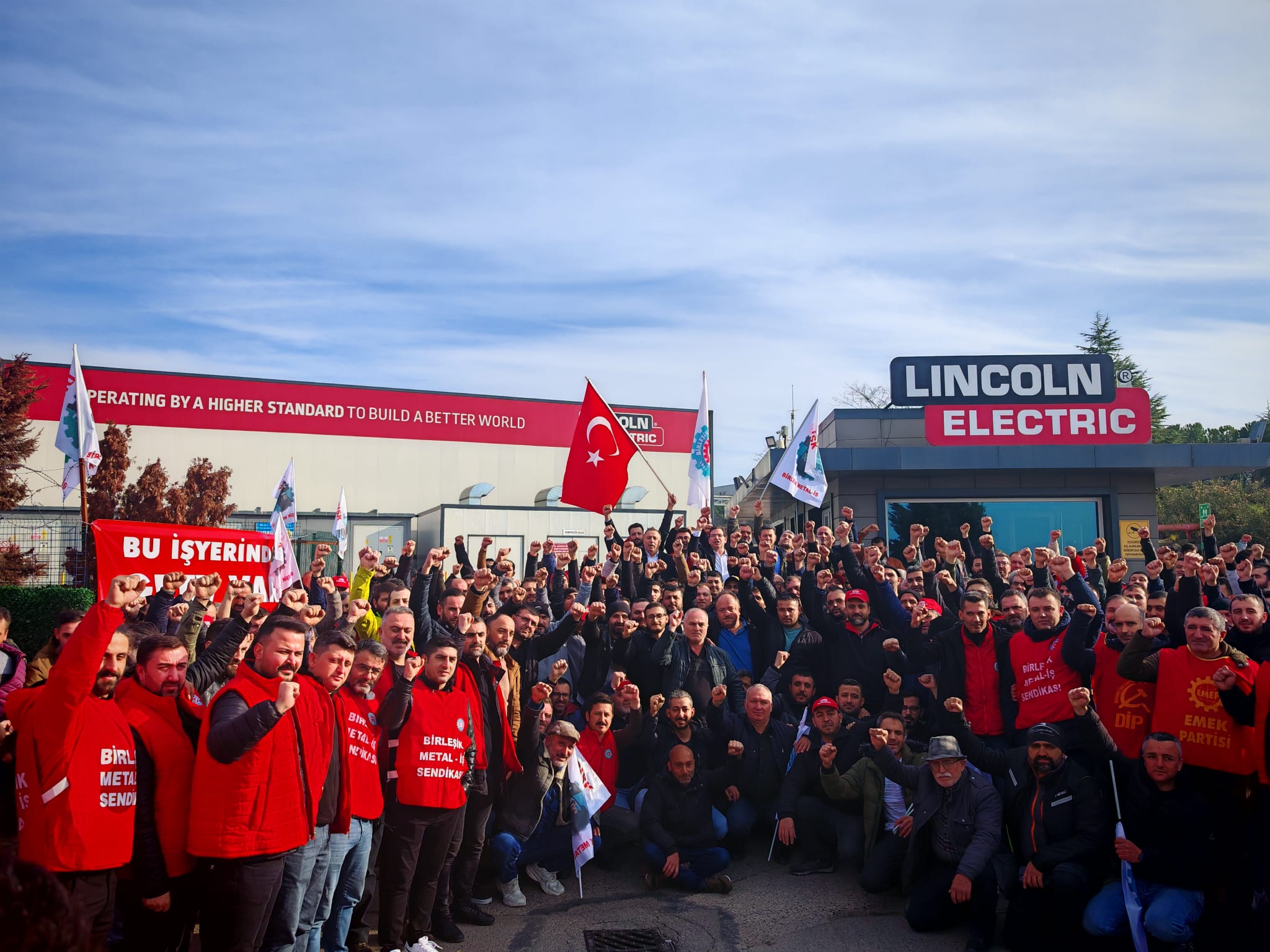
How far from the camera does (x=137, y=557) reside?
28.9 ft

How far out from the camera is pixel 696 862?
7160mm

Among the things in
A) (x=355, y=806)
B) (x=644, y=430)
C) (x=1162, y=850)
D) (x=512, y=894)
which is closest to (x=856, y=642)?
(x=1162, y=850)

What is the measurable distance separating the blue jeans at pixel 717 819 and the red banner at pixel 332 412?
2303 cm

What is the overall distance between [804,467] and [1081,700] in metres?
7.56

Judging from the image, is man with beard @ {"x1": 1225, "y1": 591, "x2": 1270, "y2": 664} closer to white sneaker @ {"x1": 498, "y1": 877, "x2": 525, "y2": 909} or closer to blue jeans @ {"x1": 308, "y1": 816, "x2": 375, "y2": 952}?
white sneaker @ {"x1": 498, "y1": 877, "x2": 525, "y2": 909}

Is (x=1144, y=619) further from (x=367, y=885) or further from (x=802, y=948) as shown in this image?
(x=367, y=885)

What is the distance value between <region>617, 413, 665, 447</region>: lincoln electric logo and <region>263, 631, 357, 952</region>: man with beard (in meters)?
26.2

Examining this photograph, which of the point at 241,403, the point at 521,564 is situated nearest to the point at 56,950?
the point at 521,564

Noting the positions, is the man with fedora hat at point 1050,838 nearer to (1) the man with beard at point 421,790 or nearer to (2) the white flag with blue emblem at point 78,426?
(1) the man with beard at point 421,790

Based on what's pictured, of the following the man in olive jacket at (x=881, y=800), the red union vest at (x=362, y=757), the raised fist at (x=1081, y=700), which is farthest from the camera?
the man in olive jacket at (x=881, y=800)

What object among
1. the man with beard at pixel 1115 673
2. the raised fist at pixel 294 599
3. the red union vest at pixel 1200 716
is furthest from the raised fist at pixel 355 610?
the red union vest at pixel 1200 716

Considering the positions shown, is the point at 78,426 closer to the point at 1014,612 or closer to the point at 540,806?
the point at 540,806

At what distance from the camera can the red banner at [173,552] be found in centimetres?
871

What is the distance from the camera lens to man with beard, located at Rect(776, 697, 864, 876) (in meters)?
7.38
